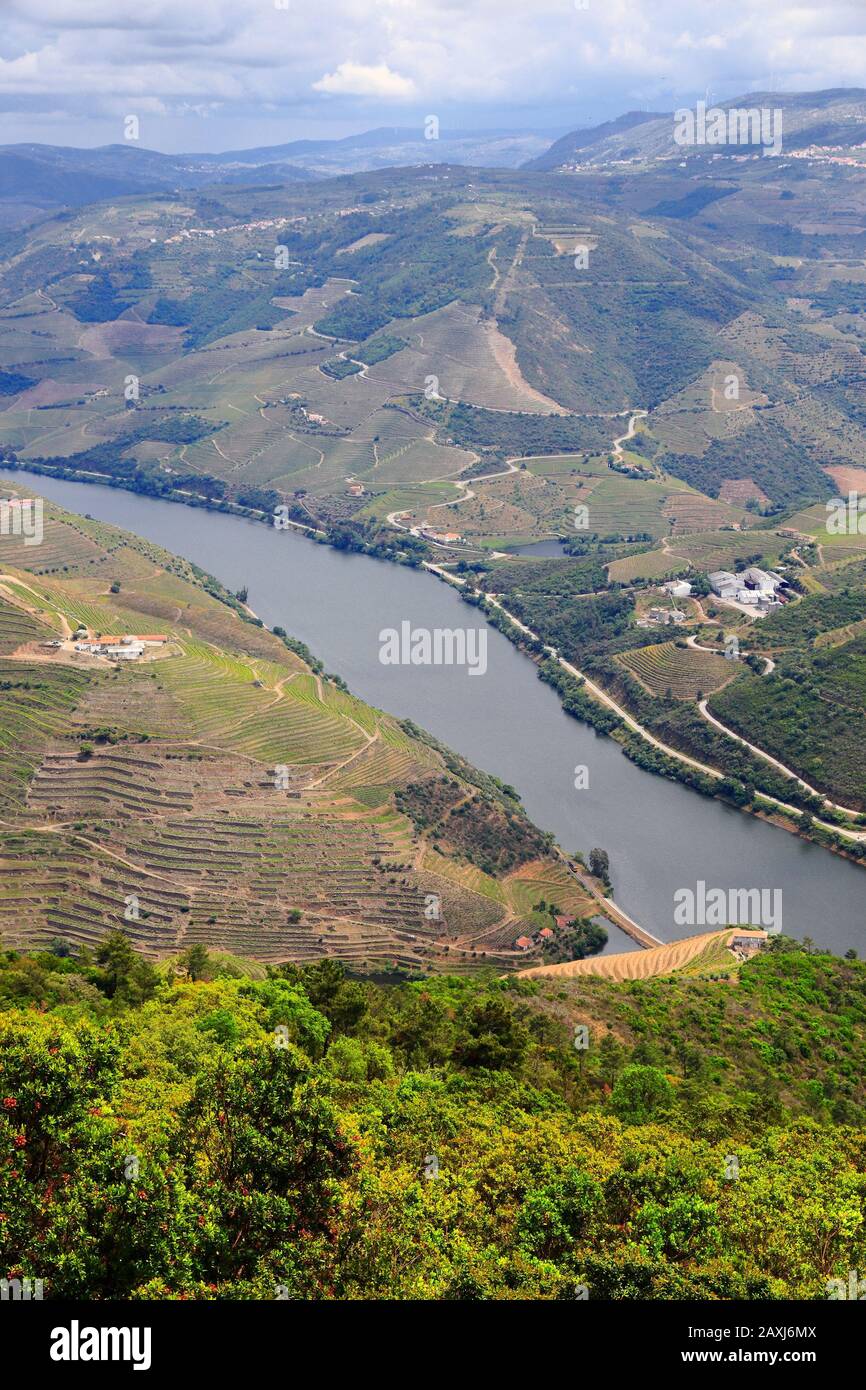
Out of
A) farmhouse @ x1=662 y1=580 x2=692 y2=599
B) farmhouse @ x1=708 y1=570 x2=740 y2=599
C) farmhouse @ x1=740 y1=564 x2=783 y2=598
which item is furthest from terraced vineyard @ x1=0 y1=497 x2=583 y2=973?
farmhouse @ x1=740 y1=564 x2=783 y2=598

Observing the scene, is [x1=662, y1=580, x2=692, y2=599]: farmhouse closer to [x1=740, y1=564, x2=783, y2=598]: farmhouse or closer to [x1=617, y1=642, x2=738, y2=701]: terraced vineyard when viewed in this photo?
[x1=740, y1=564, x2=783, y2=598]: farmhouse

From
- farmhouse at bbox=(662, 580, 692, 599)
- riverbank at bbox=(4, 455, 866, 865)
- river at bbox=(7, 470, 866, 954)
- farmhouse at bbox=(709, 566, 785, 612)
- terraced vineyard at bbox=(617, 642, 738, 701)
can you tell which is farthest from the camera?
farmhouse at bbox=(662, 580, 692, 599)

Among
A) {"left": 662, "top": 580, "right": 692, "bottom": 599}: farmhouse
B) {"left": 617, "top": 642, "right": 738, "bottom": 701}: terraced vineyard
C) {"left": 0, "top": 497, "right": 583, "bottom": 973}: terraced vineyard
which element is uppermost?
{"left": 662, "top": 580, "right": 692, "bottom": 599}: farmhouse

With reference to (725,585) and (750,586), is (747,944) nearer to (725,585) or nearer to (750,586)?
(725,585)

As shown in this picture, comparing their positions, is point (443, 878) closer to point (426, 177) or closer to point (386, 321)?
point (386, 321)

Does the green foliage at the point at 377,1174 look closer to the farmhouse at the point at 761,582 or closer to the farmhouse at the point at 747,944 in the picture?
the farmhouse at the point at 747,944

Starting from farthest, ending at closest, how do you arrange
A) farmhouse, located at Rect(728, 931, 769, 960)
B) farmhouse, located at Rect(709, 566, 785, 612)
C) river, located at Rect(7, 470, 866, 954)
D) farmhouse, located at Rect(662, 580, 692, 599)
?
farmhouse, located at Rect(662, 580, 692, 599)
farmhouse, located at Rect(709, 566, 785, 612)
river, located at Rect(7, 470, 866, 954)
farmhouse, located at Rect(728, 931, 769, 960)

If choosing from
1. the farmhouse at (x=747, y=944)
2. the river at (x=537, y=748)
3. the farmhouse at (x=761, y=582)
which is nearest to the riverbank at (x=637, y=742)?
the river at (x=537, y=748)

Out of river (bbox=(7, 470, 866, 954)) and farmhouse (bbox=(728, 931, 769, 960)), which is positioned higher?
river (bbox=(7, 470, 866, 954))
